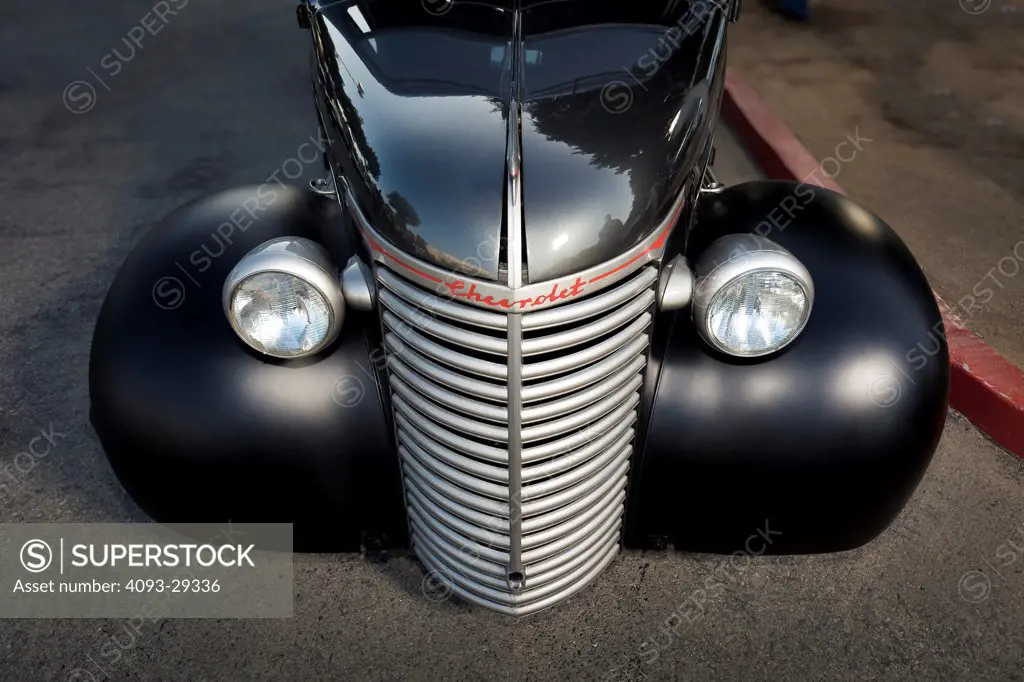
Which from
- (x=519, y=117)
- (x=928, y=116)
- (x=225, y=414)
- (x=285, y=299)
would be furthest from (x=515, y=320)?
(x=928, y=116)

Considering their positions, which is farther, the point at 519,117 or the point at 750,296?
the point at 750,296

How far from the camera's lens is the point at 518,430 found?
2113 millimetres

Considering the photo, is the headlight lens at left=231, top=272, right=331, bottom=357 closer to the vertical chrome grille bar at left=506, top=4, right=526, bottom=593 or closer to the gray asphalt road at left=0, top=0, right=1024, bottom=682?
the vertical chrome grille bar at left=506, top=4, right=526, bottom=593

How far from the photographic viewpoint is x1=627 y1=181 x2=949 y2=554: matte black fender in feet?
7.72

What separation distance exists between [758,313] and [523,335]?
27.9 inches

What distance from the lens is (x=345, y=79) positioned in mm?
2410

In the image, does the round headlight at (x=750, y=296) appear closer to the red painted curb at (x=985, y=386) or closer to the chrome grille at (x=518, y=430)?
the chrome grille at (x=518, y=430)

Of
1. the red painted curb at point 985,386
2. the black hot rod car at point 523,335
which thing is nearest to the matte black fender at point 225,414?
the black hot rod car at point 523,335

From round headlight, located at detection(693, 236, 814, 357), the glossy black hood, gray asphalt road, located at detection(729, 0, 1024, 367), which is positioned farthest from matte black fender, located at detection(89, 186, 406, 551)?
gray asphalt road, located at detection(729, 0, 1024, 367)

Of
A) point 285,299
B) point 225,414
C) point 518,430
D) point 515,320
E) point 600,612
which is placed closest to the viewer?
point 515,320

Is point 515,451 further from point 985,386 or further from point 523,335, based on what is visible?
point 985,386

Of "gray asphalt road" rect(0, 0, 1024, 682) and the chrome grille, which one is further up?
the chrome grille

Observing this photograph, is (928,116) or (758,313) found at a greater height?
(758,313)

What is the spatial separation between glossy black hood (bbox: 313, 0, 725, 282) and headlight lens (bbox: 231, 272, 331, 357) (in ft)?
0.95
